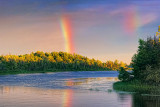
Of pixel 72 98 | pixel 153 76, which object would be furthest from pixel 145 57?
pixel 72 98

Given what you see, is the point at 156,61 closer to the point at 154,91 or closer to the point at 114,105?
the point at 154,91

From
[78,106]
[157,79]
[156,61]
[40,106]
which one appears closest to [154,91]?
[157,79]

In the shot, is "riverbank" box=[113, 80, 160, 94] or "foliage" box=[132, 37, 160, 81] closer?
"riverbank" box=[113, 80, 160, 94]

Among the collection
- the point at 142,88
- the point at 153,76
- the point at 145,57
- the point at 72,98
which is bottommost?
the point at 72,98

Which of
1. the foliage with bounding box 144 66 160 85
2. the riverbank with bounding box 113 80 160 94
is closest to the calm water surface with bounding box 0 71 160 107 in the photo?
the riverbank with bounding box 113 80 160 94

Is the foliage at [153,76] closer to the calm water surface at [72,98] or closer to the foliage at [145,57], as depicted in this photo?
the foliage at [145,57]

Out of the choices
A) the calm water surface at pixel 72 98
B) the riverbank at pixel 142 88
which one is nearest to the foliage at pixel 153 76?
the riverbank at pixel 142 88

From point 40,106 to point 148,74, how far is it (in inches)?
1164

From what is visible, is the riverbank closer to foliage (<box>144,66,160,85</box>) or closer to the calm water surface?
foliage (<box>144,66,160,85</box>)

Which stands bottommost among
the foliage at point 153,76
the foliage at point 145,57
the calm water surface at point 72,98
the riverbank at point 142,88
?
the calm water surface at point 72,98

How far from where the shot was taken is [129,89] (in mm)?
53531

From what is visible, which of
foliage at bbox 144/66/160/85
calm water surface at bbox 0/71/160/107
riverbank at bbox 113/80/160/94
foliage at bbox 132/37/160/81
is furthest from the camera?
foliage at bbox 132/37/160/81

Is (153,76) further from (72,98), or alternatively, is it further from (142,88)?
(72,98)

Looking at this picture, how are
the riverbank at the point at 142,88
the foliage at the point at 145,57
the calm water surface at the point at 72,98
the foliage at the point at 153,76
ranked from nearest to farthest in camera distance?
1. the calm water surface at the point at 72,98
2. the riverbank at the point at 142,88
3. the foliage at the point at 153,76
4. the foliage at the point at 145,57
